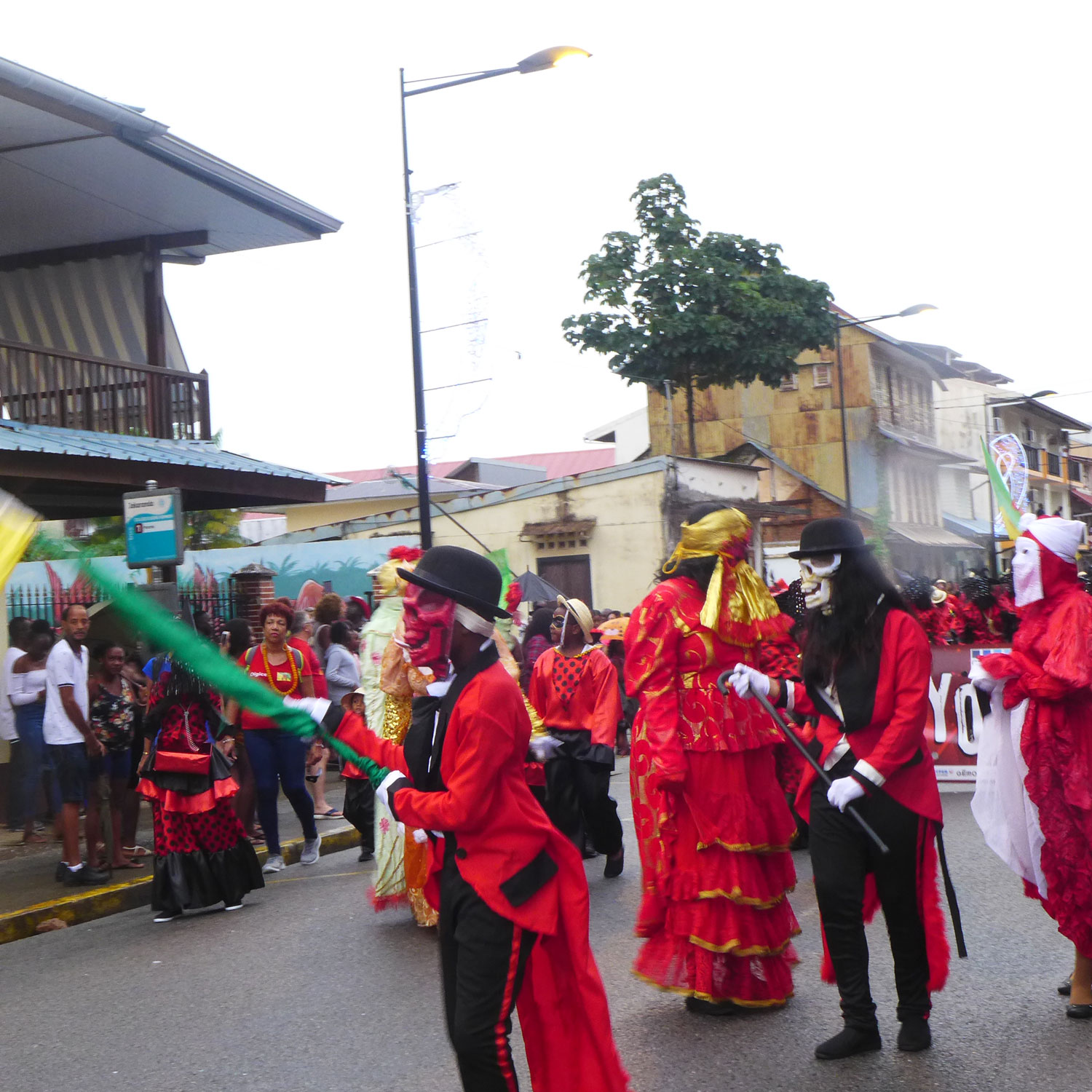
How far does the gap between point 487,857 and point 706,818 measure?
77.2 inches

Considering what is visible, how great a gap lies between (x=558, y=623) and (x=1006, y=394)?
176ft

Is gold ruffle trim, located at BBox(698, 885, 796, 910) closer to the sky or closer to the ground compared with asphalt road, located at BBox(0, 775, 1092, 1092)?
closer to the sky

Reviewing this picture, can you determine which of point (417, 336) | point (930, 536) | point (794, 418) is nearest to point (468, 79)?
point (417, 336)

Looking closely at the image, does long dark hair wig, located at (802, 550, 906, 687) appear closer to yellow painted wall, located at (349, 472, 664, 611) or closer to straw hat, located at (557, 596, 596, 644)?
straw hat, located at (557, 596, 596, 644)

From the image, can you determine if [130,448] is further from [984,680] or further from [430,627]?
[430,627]

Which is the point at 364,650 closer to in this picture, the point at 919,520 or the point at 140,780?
the point at 140,780

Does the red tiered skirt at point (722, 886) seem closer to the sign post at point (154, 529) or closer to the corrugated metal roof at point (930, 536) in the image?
the sign post at point (154, 529)

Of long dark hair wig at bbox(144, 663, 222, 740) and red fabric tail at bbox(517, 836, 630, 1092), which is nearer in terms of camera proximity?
red fabric tail at bbox(517, 836, 630, 1092)

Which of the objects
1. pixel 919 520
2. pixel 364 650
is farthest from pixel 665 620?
pixel 919 520

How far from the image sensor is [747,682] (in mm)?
4836

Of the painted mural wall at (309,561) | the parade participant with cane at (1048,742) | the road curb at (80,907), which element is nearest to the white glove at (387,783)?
the parade participant with cane at (1048,742)

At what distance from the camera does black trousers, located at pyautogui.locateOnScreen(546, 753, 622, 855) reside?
784 centimetres

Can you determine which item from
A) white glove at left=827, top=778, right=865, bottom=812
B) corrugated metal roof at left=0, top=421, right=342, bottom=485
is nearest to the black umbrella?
corrugated metal roof at left=0, top=421, right=342, bottom=485

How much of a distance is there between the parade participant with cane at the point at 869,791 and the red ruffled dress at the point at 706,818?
0.50m
